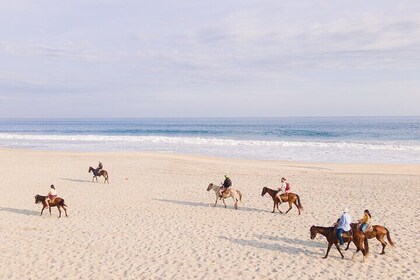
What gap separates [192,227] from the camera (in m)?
14.8

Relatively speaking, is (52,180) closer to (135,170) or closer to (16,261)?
(135,170)

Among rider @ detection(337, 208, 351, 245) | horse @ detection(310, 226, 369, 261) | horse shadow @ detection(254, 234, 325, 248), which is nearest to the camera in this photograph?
horse @ detection(310, 226, 369, 261)

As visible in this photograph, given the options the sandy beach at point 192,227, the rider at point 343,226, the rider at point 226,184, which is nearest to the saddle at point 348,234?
the rider at point 343,226

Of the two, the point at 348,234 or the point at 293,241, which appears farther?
the point at 293,241

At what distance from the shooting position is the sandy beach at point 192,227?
10.8 meters

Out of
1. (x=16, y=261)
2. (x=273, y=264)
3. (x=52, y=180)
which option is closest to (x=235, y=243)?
(x=273, y=264)

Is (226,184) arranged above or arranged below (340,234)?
A: above

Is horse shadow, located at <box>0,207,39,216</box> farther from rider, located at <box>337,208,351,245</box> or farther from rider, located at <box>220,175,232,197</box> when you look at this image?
rider, located at <box>337,208,351,245</box>

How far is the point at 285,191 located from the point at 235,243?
5.06 meters

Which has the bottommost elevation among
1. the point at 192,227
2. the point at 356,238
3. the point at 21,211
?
the point at 21,211

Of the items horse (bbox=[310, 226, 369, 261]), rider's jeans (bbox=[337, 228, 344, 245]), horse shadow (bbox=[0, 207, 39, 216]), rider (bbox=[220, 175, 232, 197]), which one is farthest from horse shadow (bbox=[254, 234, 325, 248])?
horse shadow (bbox=[0, 207, 39, 216])

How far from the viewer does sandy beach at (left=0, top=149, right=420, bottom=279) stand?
10758 mm

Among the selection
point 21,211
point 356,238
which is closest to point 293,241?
point 356,238

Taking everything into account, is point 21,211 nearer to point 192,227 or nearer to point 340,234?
point 192,227
